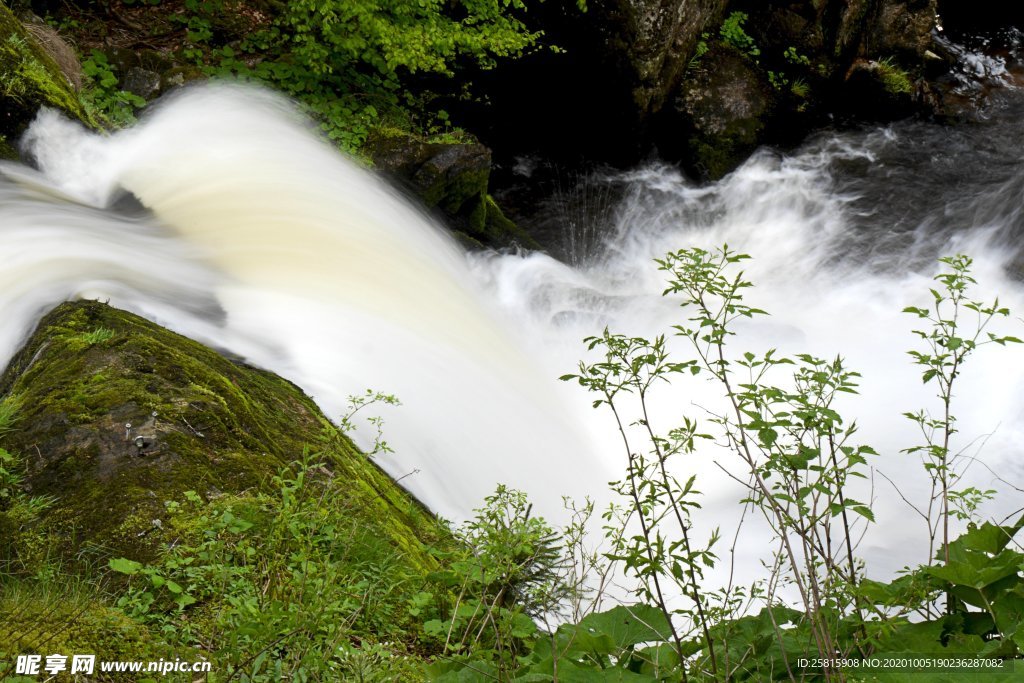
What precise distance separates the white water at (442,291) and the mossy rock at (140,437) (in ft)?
1.57

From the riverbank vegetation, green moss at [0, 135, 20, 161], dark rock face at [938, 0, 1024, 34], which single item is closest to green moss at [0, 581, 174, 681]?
the riverbank vegetation

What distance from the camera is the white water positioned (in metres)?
4.80

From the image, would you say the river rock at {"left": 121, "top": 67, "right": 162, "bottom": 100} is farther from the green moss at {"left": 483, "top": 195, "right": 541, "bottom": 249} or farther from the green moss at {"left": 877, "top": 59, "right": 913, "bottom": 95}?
the green moss at {"left": 877, "top": 59, "right": 913, "bottom": 95}

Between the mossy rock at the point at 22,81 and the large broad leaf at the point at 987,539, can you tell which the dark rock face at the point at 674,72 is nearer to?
the mossy rock at the point at 22,81

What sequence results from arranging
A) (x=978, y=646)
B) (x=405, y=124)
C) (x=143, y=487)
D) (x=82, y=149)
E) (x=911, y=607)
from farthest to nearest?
1. (x=405, y=124)
2. (x=82, y=149)
3. (x=143, y=487)
4. (x=911, y=607)
5. (x=978, y=646)

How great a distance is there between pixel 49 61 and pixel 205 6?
231 centimetres

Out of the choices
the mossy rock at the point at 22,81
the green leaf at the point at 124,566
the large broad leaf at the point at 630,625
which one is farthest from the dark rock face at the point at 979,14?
the green leaf at the point at 124,566

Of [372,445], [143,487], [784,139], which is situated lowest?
[143,487]

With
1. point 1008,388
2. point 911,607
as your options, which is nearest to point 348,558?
point 911,607

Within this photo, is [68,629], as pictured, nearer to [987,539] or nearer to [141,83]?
[987,539]

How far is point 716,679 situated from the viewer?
1950 mm

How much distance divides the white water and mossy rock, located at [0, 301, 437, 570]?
48cm

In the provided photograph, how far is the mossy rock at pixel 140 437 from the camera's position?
2.80 metres

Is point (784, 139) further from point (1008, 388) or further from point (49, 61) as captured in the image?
point (49, 61)
